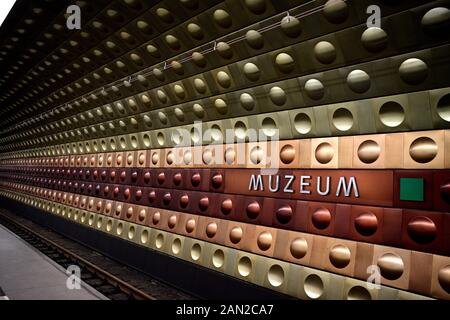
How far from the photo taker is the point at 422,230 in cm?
373

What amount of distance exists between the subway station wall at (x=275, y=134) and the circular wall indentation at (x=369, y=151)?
0.05 feet

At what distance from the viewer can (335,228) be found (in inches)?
177

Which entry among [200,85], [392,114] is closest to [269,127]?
[200,85]

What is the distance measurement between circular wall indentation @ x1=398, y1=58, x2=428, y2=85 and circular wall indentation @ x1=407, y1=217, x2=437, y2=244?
1493 millimetres

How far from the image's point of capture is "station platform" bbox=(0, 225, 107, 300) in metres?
5.84

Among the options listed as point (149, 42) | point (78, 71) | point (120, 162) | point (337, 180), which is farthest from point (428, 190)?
point (78, 71)

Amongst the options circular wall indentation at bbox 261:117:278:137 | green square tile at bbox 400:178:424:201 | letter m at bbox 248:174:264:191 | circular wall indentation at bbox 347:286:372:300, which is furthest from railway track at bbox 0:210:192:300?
green square tile at bbox 400:178:424:201

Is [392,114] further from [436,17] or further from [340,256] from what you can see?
[340,256]

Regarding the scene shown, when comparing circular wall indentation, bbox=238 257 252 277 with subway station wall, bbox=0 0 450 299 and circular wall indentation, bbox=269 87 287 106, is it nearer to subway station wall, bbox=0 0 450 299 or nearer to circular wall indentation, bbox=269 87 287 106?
subway station wall, bbox=0 0 450 299

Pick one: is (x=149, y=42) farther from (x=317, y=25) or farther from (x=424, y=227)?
(x=424, y=227)

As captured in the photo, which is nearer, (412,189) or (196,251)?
(412,189)

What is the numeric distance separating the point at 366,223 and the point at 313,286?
114 centimetres

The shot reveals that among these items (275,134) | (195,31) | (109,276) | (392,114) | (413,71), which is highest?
(195,31)
